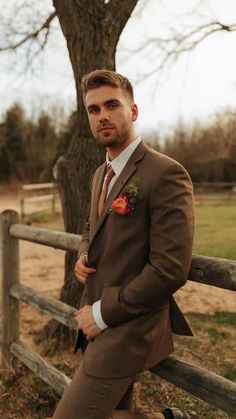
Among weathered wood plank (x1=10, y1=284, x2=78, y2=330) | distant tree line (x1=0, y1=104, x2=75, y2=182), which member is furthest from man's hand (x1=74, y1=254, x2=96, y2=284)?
distant tree line (x1=0, y1=104, x2=75, y2=182)

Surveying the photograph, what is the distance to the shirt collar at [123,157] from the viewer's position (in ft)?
6.49

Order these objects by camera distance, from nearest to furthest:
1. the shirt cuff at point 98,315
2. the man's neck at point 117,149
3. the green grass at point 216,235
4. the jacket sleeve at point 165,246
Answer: the jacket sleeve at point 165,246 < the shirt cuff at point 98,315 < the man's neck at point 117,149 < the green grass at point 216,235

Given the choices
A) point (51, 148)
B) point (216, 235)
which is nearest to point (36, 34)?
point (216, 235)

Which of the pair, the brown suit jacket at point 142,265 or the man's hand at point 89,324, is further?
the man's hand at point 89,324

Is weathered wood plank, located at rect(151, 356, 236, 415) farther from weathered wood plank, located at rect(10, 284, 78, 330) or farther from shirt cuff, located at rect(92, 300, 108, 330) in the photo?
weathered wood plank, located at rect(10, 284, 78, 330)

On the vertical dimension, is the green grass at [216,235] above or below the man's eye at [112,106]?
below

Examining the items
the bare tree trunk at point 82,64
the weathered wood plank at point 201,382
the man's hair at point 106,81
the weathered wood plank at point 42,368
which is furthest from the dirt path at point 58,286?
the man's hair at point 106,81

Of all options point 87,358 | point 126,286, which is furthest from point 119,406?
point 126,286

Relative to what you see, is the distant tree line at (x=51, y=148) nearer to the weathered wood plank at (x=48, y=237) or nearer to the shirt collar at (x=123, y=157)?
the weathered wood plank at (x=48, y=237)

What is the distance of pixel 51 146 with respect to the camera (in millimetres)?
36250

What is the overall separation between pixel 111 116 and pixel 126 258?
58 centimetres

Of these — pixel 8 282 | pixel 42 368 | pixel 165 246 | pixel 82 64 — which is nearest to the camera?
pixel 165 246

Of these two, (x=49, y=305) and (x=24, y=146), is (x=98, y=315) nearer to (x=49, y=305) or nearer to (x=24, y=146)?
(x=49, y=305)

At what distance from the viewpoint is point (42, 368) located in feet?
11.4
